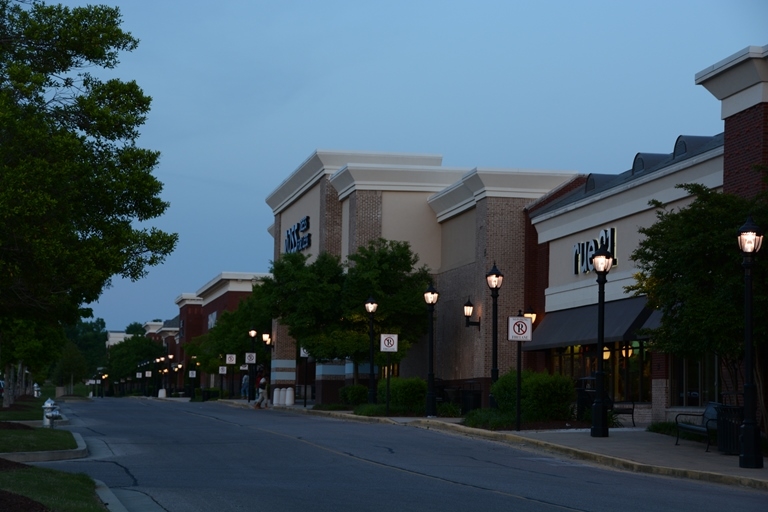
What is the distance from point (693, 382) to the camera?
33.3 meters

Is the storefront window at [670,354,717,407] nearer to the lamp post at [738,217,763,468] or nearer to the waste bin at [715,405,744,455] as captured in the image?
the waste bin at [715,405,744,455]

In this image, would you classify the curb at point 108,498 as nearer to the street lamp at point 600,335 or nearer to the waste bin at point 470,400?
the street lamp at point 600,335

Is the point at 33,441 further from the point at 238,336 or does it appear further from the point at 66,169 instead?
the point at 238,336

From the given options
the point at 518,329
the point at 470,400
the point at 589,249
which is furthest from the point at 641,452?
the point at 589,249

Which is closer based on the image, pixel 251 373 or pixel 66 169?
pixel 66 169

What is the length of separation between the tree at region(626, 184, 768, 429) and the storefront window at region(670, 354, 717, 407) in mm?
7799

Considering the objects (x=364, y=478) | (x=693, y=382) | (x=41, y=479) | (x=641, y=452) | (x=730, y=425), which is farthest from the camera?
(x=693, y=382)

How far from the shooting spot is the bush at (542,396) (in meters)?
30.4

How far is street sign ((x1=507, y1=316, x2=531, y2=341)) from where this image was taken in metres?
29.7

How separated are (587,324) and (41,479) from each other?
2854 centimetres

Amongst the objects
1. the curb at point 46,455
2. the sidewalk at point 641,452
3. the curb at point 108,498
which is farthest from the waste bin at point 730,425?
the curb at point 46,455

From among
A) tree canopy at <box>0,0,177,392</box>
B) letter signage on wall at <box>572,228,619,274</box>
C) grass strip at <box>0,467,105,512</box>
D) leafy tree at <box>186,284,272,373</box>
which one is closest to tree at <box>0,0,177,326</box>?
tree canopy at <box>0,0,177,392</box>

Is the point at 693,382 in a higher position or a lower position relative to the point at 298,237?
lower

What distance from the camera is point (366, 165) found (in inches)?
2195
